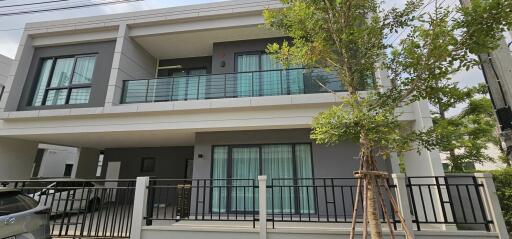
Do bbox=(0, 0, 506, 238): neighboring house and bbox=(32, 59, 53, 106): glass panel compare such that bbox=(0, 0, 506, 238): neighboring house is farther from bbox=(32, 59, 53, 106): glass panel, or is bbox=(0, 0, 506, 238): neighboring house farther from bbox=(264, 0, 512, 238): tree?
bbox=(264, 0, 512, 238): tree

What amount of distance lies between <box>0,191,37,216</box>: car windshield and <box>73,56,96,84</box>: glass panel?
17.6 ft

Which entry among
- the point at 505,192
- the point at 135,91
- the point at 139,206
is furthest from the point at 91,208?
the point at 505,192

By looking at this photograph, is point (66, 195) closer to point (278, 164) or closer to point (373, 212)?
point (278, 164)

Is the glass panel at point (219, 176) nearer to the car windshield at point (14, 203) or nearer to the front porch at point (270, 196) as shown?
the front porch at point (270, 196)

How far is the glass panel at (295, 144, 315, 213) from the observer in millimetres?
7250

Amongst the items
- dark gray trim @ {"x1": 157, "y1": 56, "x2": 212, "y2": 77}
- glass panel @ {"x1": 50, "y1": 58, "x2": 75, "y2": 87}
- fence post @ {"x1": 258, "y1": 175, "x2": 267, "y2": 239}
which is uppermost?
dark gray trim @ {"x1": 157, "y1": 56, "x2": 212, "y2": 77}

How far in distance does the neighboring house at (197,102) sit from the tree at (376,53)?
2681 mm

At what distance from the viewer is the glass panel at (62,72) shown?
8.99m

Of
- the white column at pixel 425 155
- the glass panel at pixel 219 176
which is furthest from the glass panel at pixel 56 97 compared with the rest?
the white column at pixel 425 155

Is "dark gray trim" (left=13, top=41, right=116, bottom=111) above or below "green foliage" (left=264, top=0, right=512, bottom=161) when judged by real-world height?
above

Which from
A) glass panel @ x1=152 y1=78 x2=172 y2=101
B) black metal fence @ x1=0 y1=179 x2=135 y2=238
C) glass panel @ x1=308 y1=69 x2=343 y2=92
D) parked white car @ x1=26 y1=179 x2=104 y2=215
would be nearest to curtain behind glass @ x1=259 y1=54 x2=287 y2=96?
glass panel @ x1=308 y1=69 x2=343 y2=92

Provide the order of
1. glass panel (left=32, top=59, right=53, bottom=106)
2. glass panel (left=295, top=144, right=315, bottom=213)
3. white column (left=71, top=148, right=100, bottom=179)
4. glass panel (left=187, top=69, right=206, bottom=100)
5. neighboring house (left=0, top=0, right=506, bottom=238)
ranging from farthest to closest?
white column (left=71, top=148, right=100, bottom=179) → glass panel (left=32, top=59, right=53, bottom=106) → glass panel (left=187, top=69, right=206, bottom=100) → glass panel (left=295, top=144, right=315, bottom=213) → neighboring house (left=0, top=0, right=506, bottom=238)

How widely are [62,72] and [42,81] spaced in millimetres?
756

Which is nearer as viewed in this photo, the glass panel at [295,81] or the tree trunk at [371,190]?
the tree trunk at [371,190]
